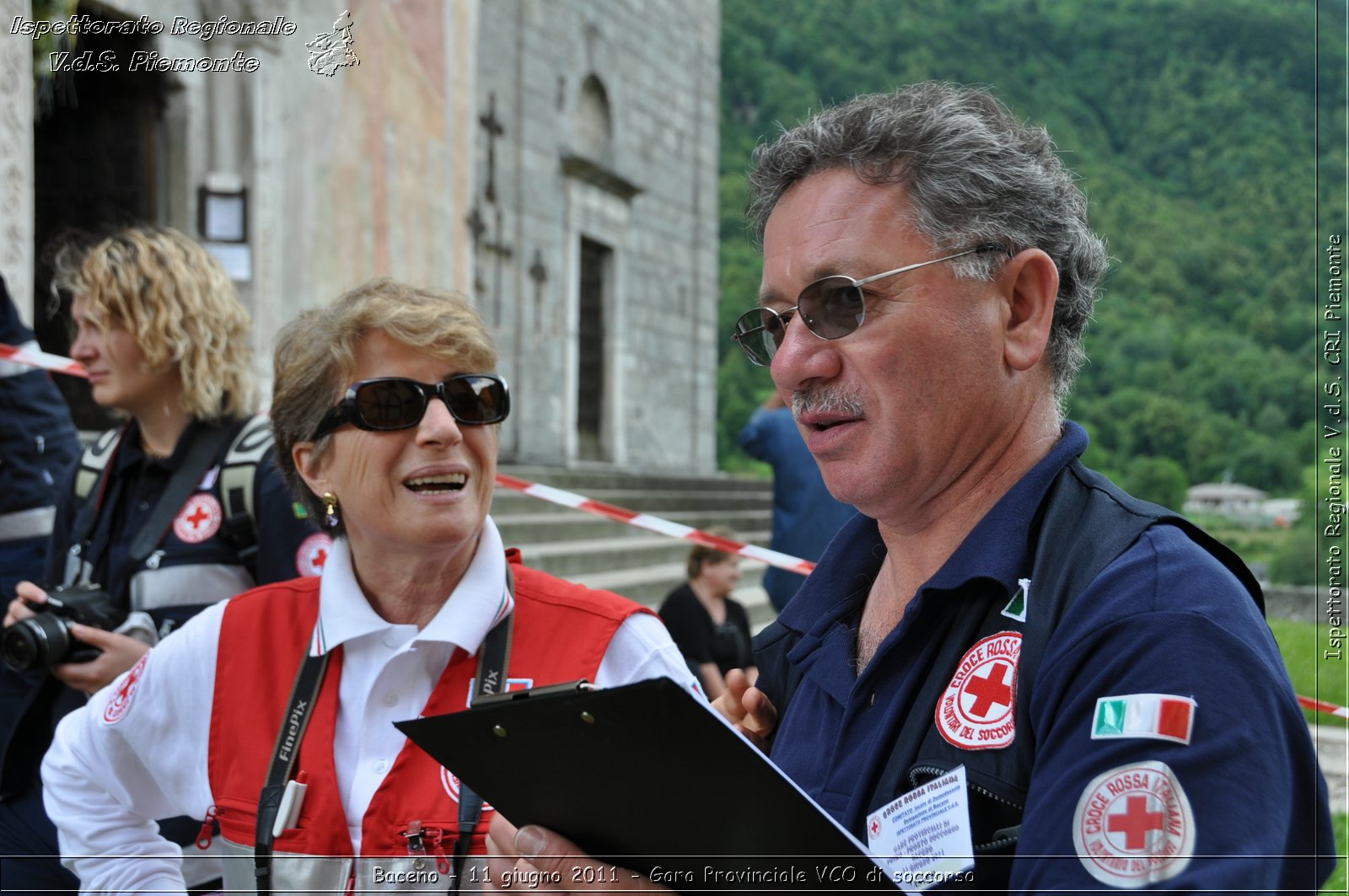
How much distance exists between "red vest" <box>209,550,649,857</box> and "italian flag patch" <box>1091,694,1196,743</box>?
1.30 metres

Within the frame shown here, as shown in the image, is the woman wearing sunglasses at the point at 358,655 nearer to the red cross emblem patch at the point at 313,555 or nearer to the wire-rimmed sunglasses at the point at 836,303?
the red cross emblem patch at the point at 313,555

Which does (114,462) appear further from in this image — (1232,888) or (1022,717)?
(1232,888)

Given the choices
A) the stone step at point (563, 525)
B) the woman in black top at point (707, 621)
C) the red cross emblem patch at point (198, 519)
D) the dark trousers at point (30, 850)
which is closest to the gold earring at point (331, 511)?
the red cross emblem patch at point (198, 519)

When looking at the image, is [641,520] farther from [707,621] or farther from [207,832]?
[207,832]

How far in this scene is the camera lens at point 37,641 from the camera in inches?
120

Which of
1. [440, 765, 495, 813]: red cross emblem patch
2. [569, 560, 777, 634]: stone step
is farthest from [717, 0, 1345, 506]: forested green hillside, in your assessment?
[569, 560, 777, 634]: stone step

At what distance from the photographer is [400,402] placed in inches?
103

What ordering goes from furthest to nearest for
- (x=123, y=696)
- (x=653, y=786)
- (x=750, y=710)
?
(x=123, y=696) < (x=750, y=710) < (x=653, y=786)

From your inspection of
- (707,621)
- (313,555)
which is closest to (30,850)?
(313,555)

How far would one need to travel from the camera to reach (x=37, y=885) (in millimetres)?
3035

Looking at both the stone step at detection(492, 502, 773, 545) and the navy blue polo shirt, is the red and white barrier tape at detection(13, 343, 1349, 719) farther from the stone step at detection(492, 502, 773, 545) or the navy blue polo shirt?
the navy blue polo shirt

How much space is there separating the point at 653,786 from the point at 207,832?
1404mm

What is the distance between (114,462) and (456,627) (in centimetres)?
175

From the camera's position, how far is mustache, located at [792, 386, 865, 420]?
1708 mm
